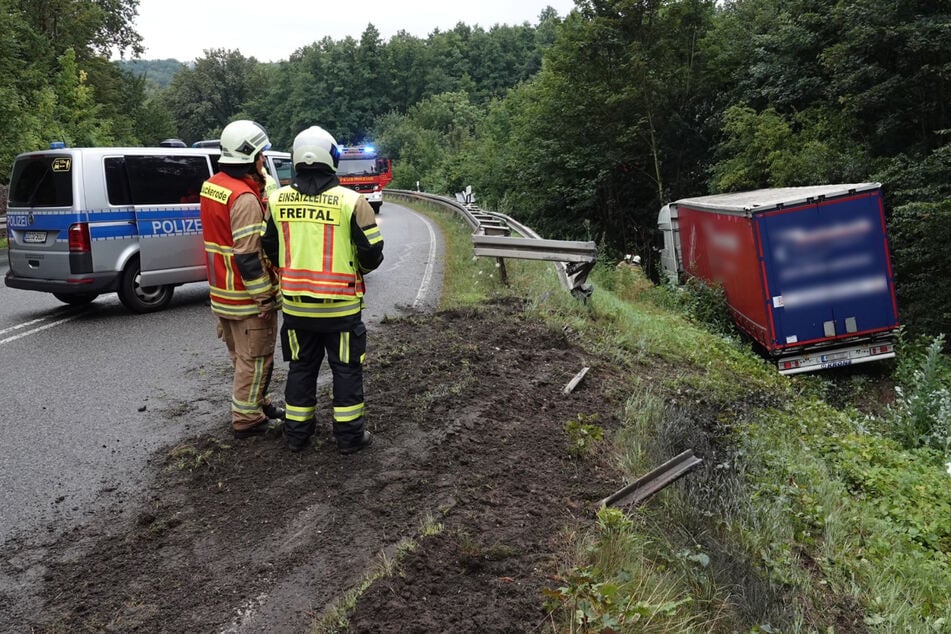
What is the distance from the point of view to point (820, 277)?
11602 millimetres

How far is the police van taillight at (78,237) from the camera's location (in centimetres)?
886

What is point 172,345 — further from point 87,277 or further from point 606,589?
point 606,589

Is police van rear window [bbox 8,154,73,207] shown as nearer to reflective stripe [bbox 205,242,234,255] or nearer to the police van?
the police van

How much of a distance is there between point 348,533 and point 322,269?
1.56 m

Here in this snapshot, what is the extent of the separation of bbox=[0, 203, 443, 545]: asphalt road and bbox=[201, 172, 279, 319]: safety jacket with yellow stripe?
1.11m

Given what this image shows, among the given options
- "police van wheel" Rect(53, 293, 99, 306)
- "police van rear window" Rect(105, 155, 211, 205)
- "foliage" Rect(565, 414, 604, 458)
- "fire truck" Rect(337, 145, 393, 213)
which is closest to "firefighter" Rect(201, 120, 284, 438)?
"foliage" Rect(565, 414, 604, 458)

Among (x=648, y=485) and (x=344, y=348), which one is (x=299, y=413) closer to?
(x=344, y=348)

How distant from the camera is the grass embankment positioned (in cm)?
360

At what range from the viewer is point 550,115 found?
2812cm

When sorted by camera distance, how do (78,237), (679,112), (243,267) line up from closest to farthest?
1. (243,267)
2. (78,237)
3. (679,112)

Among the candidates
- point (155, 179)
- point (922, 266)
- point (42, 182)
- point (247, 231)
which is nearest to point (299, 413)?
point (247, 231)

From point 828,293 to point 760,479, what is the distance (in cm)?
715

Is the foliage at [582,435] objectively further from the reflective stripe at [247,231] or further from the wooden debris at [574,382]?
the reflective stripe at [247,231]

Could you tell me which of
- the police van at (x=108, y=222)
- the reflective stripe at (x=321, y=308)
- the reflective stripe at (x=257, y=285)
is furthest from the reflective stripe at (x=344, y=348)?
the police van at (x=108, y=222)
